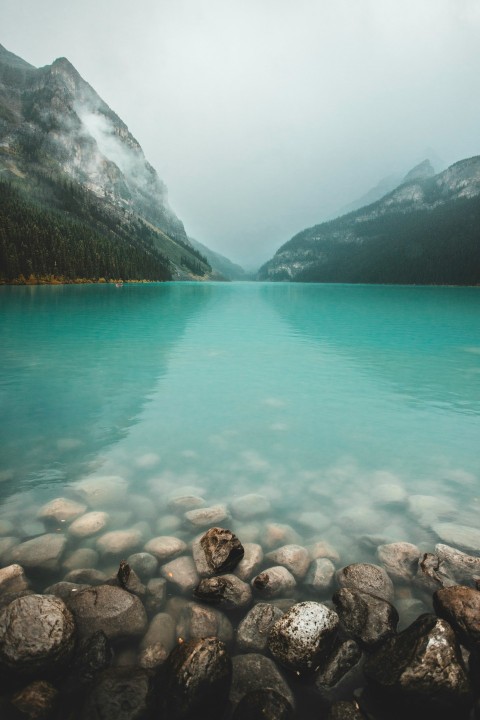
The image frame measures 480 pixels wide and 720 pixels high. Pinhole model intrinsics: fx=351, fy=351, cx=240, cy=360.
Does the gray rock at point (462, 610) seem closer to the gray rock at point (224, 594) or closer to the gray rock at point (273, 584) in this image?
the gray rock at point (273, 584)

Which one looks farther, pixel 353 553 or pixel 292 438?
pixel 292 438

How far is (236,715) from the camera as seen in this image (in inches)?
164

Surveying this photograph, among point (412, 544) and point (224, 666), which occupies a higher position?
point (224, 666)

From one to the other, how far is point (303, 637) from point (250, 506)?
14.6ft

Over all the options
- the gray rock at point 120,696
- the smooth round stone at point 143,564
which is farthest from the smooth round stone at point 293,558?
the gray rock at point 120,696

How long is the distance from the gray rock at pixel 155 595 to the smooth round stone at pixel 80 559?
1.45 meters

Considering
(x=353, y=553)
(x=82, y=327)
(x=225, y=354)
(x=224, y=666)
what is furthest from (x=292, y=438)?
(x=82, y=327)

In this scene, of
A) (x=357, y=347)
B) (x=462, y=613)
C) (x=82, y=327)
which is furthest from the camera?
(x=82, y=327)

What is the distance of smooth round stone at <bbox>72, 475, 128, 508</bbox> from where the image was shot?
30.2ft

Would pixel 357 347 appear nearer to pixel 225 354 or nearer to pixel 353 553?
pixel 225 354

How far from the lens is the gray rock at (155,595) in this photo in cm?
593

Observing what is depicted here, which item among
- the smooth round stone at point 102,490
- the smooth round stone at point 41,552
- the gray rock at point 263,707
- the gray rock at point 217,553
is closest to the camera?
the gray rock at point 263,707

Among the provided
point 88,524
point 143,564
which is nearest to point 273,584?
point 143,564

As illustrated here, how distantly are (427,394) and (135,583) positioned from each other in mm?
17851
